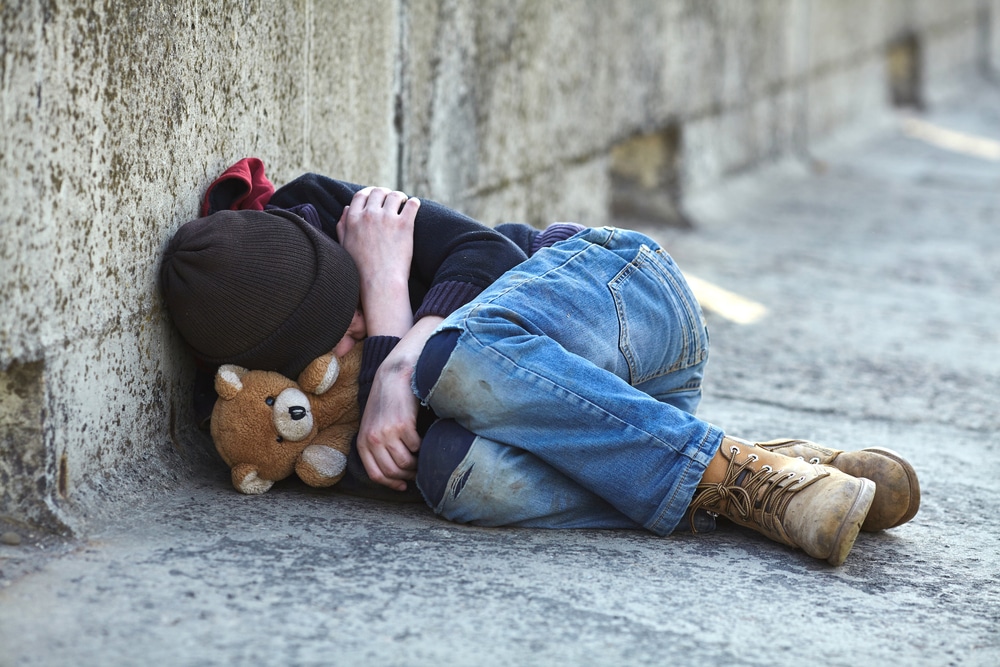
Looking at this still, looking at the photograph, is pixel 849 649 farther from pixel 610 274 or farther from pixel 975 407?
pixel 975 407

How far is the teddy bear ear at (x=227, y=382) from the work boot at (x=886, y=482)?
104cm

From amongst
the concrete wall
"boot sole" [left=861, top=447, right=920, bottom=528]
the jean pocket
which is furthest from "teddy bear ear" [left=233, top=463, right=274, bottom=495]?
"boot sole" [left=861, top=447, right=920, bottom=528]

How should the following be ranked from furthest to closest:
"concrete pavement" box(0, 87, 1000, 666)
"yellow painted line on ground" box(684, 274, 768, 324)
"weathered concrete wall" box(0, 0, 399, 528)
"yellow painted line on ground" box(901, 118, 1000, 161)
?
"yellow painted line on ground" box(901, 118, 1000, 161) < "yellow painted line on ground" box(684, 274, 768, 324) < "weathered concrete wall" box(0, 0, 399, 528) < "concrete pavement" box(0, 87, 1000, 666)

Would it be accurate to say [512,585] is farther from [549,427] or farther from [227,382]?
[227,382]

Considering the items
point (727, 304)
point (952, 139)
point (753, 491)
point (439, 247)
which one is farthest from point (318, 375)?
point (952, 139)

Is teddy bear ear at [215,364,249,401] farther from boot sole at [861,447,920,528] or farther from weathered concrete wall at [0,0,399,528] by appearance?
boot sole at [861,447,920,528]

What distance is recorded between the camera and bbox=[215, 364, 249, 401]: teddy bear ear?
6.54 ft

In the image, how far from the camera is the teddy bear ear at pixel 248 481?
6.71 feet

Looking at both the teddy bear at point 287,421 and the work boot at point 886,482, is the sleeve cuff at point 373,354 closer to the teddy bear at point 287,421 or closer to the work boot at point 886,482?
the teddy bear at point 287,421

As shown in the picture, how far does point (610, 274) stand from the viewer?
2.22 metres

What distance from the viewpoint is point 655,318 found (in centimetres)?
223

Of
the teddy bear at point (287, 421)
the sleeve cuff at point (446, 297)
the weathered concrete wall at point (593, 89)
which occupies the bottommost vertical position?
the teddy bear at point (287, 421)

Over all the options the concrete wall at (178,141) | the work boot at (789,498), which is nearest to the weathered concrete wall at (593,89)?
the concrete wall at (178,141)

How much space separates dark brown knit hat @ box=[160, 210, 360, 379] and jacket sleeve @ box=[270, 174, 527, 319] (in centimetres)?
18
